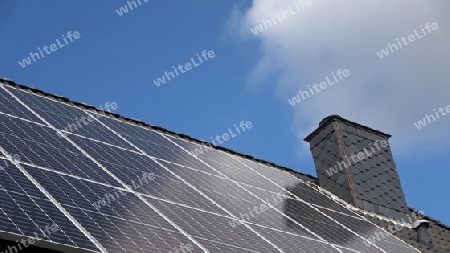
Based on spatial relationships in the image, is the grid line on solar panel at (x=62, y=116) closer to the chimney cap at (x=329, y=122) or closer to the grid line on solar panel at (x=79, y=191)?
the grid line on solar panel at (x=79, y=191)

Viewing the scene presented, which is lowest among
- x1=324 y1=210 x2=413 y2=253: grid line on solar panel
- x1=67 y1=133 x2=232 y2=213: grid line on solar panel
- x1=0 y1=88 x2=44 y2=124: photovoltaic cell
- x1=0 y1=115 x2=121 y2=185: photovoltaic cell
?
x1=324 y1=210 x2=413 y2=253: grid line on solar panel

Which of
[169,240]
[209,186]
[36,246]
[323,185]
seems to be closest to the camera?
[36,246]

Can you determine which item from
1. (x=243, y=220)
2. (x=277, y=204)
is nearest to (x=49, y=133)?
(x=243, y=220)

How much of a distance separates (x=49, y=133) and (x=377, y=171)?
29.3 feet

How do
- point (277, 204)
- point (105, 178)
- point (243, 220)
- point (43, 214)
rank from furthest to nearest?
point (277, 204)
point (243, 220)
point (105, 178)
point (43, 214)

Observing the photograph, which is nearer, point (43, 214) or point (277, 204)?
point (43, 214)

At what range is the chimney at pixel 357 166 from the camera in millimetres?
16438

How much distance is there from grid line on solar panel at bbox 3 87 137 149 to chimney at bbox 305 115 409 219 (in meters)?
5.77

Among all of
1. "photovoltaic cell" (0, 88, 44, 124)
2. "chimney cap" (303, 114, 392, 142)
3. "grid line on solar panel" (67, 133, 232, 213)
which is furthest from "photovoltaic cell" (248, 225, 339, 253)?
"chimney cap" (303, 114, 392, 142)

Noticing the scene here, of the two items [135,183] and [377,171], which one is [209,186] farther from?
[377,171]

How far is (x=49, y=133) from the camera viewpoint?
438 inches

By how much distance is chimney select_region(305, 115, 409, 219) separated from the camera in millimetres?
16438

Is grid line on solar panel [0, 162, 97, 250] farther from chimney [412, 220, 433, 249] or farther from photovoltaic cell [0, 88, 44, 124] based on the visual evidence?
chimney [412, 220, 433, 249]

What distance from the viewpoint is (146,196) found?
32.6 feet
